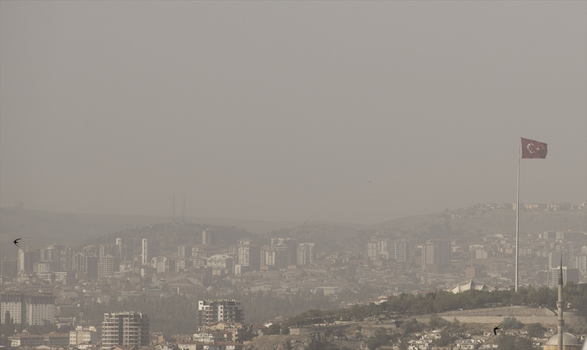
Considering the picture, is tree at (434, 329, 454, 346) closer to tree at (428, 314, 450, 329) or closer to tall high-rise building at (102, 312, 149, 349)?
tree at (428, 314, 450, 329)

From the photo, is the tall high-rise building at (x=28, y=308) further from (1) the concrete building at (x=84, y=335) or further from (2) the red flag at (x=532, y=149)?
(2) the red flag at (x=532, y=149)

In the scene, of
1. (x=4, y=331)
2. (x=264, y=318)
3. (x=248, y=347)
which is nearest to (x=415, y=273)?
(x=264, y=318)

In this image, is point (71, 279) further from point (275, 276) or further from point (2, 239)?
point (275, 276)

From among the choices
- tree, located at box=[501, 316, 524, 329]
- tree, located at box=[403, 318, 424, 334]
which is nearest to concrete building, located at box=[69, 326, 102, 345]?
tree, located at box=[403, 318, 424, 334]

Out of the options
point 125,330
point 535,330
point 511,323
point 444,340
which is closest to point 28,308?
point 125,330

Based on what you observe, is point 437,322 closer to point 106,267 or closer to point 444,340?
point 444,340
